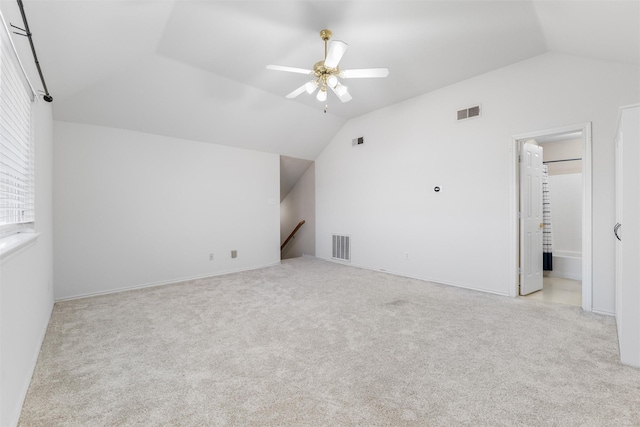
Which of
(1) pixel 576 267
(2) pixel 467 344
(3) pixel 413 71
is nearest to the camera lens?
(2) pixel 467 344

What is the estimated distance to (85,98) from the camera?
333 centimetres

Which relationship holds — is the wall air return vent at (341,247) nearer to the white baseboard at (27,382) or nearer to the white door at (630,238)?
the white door at (630,238)

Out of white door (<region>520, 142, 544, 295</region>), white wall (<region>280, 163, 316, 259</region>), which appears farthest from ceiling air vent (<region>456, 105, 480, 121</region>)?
white wall (<region>280, 163, 316, 259</region>)

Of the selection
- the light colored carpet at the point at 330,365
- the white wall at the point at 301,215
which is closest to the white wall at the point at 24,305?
the light colored carpet at the point at 330,365

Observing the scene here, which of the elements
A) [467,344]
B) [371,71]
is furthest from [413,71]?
[467,344]

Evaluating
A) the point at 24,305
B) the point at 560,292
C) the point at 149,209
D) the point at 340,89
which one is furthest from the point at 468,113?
the point at 24,305

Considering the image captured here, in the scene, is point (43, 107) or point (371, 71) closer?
point (371, 71)

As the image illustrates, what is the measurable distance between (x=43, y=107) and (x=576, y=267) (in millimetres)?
7466

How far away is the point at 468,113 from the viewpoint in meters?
3.90

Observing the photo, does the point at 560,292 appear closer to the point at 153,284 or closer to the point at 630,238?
the point at 630,238

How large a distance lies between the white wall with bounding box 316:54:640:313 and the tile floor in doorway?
45 cm

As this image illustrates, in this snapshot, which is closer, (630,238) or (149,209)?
(630,238)

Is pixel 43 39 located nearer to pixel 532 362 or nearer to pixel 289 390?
pixel 289 390

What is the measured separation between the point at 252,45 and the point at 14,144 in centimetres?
218
